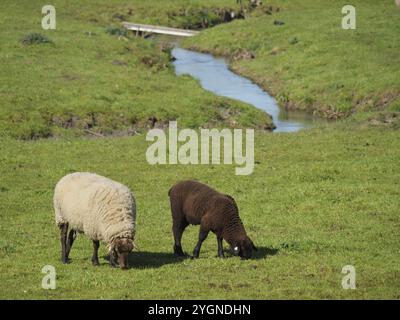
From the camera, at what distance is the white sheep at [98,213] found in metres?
18.0

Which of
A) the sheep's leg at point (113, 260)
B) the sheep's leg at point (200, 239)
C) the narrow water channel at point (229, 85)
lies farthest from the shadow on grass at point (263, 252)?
the narrow water channel at point (229, 85)

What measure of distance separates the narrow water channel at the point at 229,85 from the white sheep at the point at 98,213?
25.2 m

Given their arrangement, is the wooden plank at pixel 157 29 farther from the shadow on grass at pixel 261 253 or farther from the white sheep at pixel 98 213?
the white sheep at pixel 98 213

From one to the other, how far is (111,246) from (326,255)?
17.4ft

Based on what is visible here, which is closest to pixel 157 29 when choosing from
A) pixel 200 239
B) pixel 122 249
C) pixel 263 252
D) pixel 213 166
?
pixel 213 166

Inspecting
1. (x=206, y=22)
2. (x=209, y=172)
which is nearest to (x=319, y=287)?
(x=209, y=172)

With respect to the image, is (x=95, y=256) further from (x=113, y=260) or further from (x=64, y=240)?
(x=64, y=240)

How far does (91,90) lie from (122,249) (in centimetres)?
2840

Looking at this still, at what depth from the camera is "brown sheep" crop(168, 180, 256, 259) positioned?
61.7ft

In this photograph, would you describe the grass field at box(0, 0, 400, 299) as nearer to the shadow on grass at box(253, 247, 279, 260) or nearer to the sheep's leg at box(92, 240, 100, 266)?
the shadow on grass at box(253, 247, 279, 260)

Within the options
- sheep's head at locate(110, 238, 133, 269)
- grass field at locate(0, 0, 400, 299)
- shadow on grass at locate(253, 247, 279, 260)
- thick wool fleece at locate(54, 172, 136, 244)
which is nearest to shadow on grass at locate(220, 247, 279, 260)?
shadow on grass at locate(253, 247, 279, 260)

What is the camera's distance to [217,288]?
16812 millimetres
